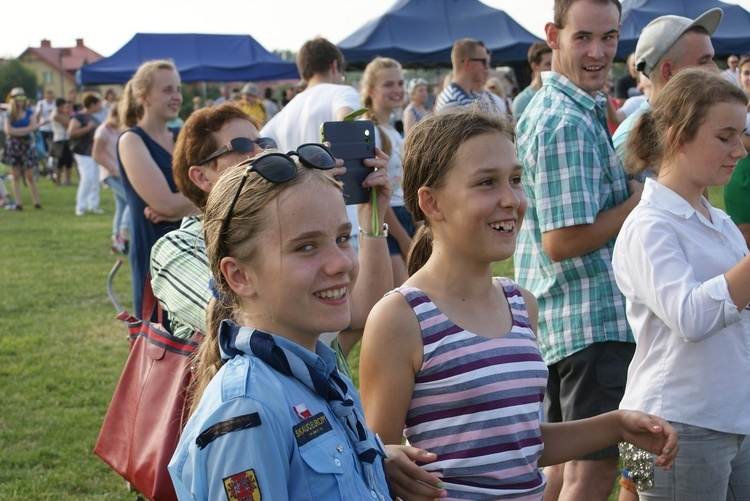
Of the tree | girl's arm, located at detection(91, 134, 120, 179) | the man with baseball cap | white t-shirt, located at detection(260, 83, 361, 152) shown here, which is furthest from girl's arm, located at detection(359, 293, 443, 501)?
the tree

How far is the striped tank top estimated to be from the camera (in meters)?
2.19

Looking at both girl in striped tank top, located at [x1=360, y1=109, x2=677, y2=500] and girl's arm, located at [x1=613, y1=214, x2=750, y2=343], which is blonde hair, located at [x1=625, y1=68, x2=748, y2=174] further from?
girl in striped tank top, located at [x1=360, y1=109, x2=677, y2=500]

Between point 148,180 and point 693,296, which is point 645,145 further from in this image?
point 148,180

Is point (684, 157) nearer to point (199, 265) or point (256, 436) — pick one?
point (199, 265)

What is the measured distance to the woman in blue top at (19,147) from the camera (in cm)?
1673

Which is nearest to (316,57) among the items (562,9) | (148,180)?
(148,180)

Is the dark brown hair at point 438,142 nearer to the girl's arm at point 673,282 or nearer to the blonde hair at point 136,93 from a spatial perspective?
the girl's arm at point 673,282

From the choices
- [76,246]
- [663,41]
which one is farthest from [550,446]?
[76,246]

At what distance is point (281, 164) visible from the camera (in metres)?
1.84

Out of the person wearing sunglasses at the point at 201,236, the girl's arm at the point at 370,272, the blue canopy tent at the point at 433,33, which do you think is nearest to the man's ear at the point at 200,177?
the person wearing sunglasses at the point at 201,236

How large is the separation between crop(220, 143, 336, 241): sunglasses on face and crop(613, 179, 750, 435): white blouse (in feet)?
4.03

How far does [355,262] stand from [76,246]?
1139 cm

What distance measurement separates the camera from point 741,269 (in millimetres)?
2520

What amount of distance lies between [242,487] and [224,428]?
4.3 inches
